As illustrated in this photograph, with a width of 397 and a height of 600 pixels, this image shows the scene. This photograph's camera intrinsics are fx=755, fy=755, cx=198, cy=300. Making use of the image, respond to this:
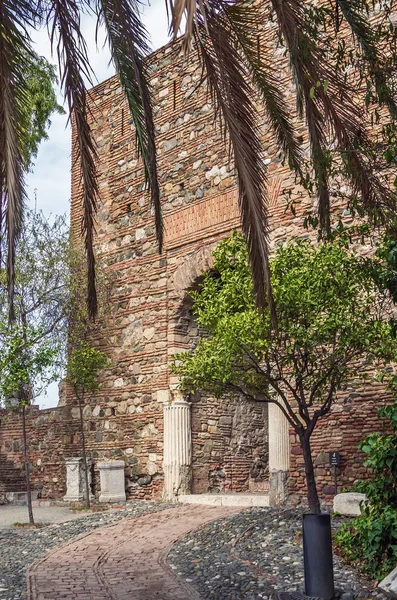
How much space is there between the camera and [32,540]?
29.3 ft

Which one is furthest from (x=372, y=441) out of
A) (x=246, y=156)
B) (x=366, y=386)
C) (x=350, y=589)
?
(x=366, y=386)

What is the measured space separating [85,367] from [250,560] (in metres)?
6.07

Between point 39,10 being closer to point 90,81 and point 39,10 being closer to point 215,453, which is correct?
point 90,81

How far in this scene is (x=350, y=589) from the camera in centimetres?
561

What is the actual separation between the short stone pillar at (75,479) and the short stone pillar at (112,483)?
64 centimetres

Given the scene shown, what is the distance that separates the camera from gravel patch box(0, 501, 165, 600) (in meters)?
6.44

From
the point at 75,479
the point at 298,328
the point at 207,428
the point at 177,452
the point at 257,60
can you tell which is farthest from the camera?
the point at 75,479

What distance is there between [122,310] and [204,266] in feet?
7.09

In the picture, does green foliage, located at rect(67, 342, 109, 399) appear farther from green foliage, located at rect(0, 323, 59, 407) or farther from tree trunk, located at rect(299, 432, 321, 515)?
tree trunk, located at rect(299, 432, 321, 515)

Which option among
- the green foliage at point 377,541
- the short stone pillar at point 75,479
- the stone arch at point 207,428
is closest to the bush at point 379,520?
the green foliage at point 377,541

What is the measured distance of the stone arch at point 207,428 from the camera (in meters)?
11.8

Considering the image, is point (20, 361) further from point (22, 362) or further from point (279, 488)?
point (279, 488)

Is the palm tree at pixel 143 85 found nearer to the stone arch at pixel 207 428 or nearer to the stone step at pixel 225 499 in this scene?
the stone step at pixel 225 499

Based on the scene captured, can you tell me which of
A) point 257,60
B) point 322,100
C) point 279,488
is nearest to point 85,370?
point 279,488
